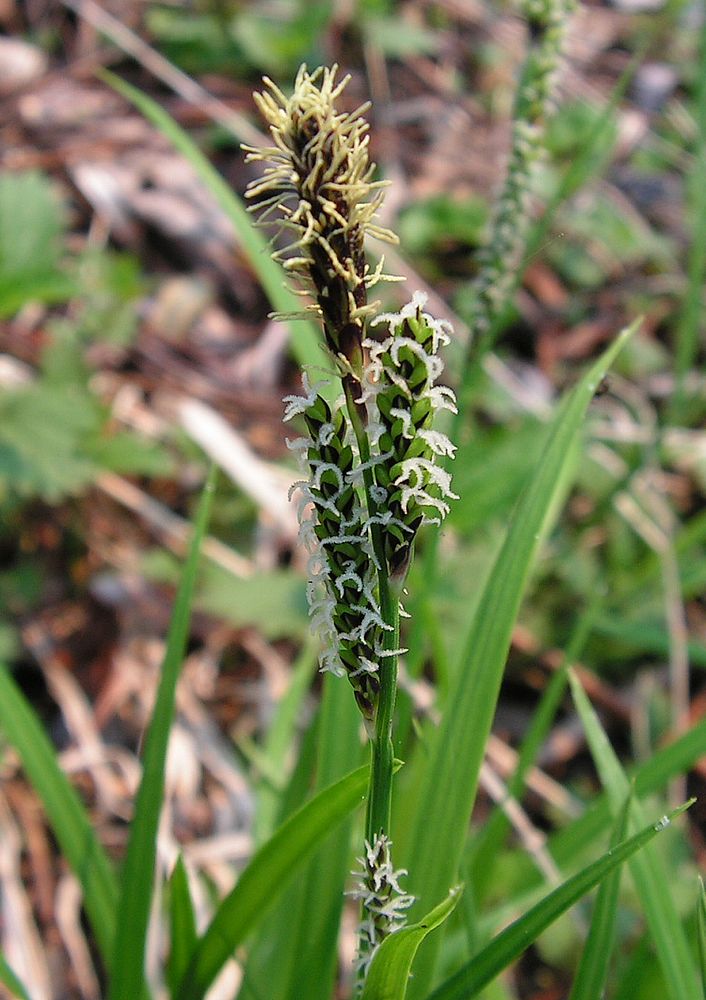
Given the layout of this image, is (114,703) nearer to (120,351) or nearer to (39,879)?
(39,879)

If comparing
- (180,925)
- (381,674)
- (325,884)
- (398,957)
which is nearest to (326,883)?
(325,884)

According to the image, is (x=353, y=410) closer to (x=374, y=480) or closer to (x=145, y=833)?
(x=374, y=480)

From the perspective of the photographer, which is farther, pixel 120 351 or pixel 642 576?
pixel 120 351

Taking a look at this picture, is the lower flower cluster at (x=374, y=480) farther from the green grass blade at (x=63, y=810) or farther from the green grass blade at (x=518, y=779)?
the green grass blade at (x=518, y=779)

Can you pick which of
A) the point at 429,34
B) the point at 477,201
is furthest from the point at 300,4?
the point at 477,201

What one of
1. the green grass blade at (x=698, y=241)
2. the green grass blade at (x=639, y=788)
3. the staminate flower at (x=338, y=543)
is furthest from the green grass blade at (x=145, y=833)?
the green grass blade at (x=698, y=241)

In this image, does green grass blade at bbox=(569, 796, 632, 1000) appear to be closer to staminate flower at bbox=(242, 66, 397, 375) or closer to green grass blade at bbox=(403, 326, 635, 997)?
green grass blade at bbox=(403, 326, 635, 997)
